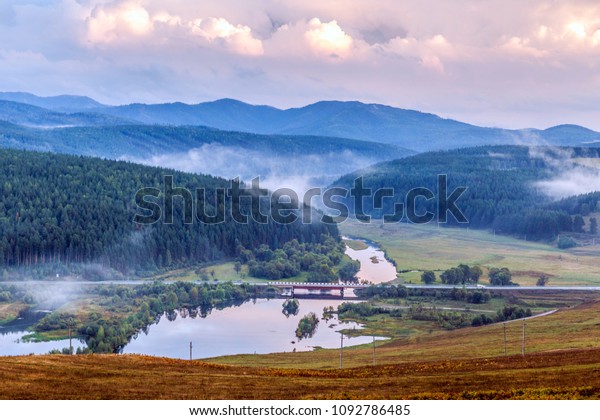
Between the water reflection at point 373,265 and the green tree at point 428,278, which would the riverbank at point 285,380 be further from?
the water reflection at point 373,265

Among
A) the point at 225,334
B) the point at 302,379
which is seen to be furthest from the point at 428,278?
the point at 302,379

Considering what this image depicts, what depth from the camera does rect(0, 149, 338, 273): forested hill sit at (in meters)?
144

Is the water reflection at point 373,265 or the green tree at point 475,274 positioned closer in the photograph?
the green tree at point 475,274

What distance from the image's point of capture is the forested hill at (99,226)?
143875mm

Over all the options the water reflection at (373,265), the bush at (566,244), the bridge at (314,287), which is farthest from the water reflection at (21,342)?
the bush at (566,244)

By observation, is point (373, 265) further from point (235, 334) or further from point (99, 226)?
point (235, 334)

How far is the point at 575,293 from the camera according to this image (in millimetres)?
125938

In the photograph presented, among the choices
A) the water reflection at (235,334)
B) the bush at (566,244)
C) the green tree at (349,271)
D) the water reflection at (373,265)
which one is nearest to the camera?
the water reflection at (235,334)

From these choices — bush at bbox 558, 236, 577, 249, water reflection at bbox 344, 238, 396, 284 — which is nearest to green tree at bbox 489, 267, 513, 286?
water reflection at bbox 344, 238, 396, 284

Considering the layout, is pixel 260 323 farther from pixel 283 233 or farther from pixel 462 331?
pixel 283 233

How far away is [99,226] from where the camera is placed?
506ft

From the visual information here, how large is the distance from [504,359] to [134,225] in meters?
113

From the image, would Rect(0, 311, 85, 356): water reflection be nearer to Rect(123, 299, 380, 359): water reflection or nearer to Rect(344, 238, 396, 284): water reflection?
Rect(123, 299, 380, 359): water reflection
